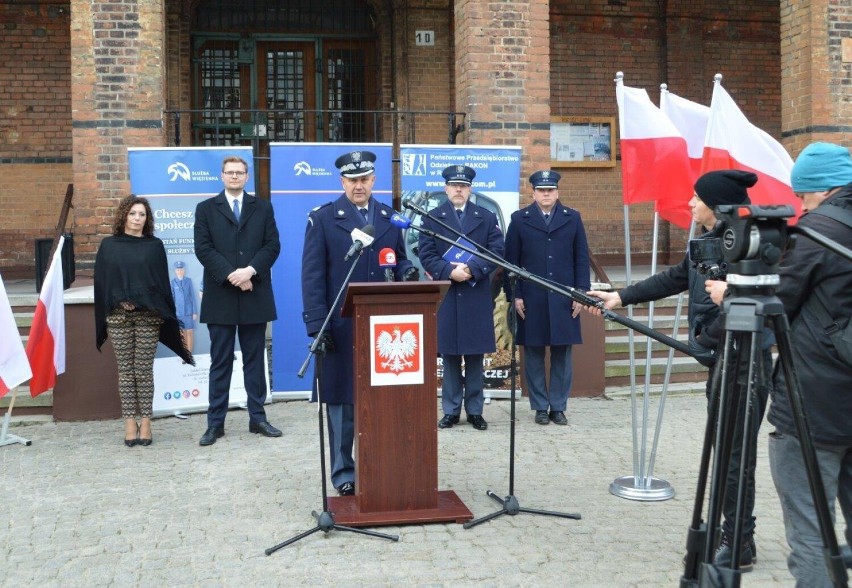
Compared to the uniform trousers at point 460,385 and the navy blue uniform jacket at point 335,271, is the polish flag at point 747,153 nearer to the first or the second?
the navy blue uniform jacket at point 335,271

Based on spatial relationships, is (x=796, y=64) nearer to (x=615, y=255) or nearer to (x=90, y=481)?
(x=615, y=255)

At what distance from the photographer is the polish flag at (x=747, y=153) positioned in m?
4.98

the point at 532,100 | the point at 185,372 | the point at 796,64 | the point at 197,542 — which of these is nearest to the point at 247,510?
the point at 197,542

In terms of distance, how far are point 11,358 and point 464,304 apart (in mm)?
3413

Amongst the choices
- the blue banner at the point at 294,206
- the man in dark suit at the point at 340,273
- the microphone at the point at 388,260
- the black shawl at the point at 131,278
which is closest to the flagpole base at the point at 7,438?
the black shawl at the point at 131,278

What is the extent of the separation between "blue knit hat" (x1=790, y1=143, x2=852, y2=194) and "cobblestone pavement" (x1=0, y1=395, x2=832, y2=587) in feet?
5.77

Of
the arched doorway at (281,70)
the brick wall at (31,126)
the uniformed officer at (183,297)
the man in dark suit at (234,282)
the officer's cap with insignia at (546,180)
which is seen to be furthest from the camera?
the arched doorway at (281,70)

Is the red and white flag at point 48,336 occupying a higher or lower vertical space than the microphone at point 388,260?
lower

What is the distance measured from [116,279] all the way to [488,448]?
2.93 meters

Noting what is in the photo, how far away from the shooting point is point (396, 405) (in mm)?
4730

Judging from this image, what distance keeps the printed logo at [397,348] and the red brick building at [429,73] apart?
15.3ft

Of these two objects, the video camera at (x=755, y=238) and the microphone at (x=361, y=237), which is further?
the microphone at (x=361, y=237)

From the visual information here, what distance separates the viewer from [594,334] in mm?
8289

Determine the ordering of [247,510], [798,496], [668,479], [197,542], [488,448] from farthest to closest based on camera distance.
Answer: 1. [488,448]
2. [668,479]
3. [247,510]
4. [197,542]
5. [798,496]
